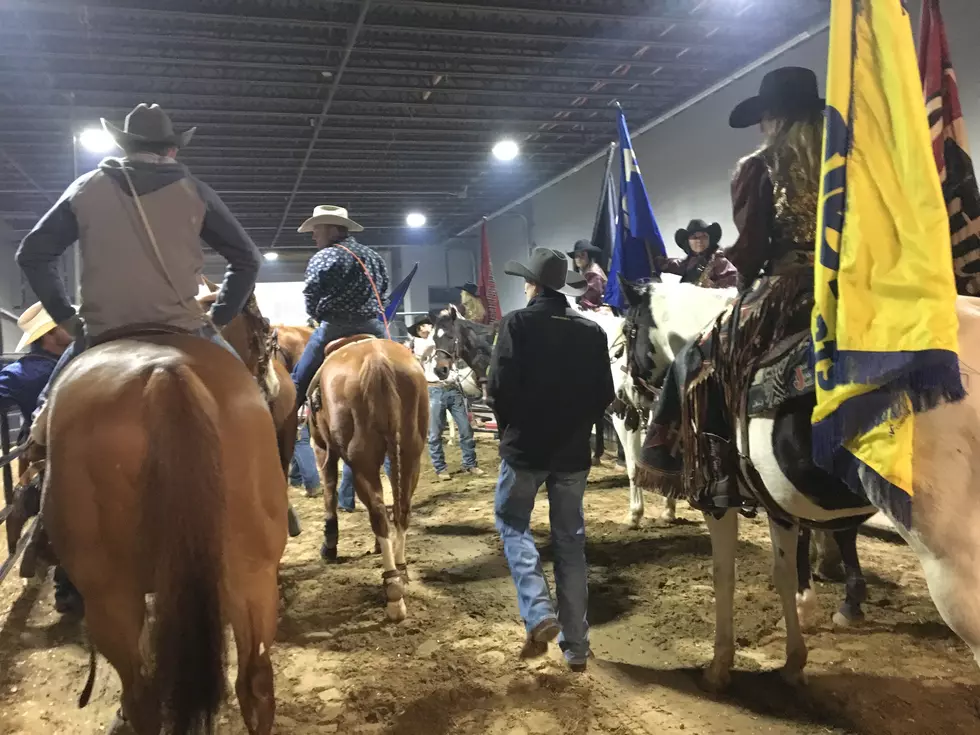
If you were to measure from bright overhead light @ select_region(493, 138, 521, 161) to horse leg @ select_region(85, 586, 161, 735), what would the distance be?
33.5 feet

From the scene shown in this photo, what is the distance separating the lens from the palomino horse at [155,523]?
1984 mm

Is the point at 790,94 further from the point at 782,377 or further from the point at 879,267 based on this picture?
the point at 782,377

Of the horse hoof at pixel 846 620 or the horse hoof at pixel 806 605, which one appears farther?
the horse hoof at pixel 846 620

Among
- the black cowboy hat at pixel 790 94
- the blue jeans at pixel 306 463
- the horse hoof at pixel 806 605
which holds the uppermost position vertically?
the black cowboy hat at pixel 790 94

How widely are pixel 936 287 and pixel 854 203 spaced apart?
34 cm

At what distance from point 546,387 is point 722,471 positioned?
1002 mm

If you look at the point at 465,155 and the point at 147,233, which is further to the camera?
the point at 465,155

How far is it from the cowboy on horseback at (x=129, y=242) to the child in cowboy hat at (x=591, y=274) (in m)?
5.85

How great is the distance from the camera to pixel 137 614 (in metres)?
2.08

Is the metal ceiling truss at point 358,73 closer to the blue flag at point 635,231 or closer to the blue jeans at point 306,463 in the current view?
the blue flag at point 635,231

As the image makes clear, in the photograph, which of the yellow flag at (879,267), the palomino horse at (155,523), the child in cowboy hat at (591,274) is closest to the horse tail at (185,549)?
the palomino horse at (155,523)

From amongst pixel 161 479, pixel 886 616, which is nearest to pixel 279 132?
pixel 161 479

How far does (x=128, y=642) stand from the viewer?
82.0 inches

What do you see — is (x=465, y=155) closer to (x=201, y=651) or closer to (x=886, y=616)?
(x=886, y=616)
